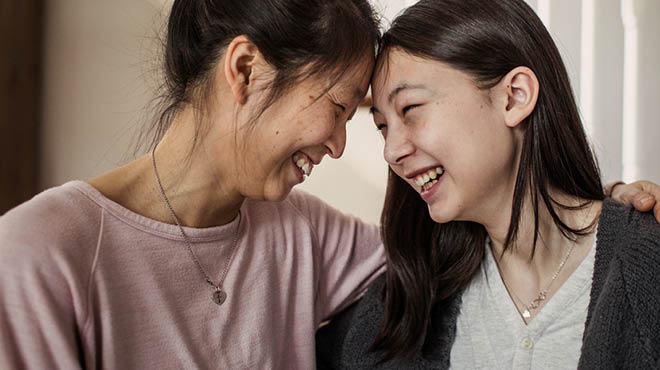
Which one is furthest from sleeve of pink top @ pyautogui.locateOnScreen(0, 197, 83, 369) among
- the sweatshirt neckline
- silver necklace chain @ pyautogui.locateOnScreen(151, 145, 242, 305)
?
silver necklace chain @ pyautogui.locateOnScreen(151, 145, 242, 305)

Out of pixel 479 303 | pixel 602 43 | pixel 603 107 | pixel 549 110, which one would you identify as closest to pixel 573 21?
pixel 602 43

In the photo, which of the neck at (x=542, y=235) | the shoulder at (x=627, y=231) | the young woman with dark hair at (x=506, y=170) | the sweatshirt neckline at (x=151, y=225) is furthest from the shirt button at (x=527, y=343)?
the sweatshirt neckline at (x=151, y=225)

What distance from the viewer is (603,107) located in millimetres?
1749

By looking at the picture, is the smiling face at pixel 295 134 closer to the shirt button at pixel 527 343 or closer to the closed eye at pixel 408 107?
the closed eye at pixel 408 107

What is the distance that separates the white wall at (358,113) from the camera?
1738 mm

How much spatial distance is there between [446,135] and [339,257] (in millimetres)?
405

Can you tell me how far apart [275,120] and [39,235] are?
0.40 metres

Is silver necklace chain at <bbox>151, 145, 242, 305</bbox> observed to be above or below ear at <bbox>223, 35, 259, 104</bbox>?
below

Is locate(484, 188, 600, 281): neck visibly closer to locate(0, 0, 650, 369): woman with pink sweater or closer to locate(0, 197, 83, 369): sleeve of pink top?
locate(0, 0, 650, 369): woman with pink sweater

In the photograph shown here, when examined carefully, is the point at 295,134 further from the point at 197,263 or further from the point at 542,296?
the point at 542,296

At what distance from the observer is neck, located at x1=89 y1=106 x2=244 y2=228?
1106mm

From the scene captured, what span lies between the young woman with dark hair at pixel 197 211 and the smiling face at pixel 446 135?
7 centimetres

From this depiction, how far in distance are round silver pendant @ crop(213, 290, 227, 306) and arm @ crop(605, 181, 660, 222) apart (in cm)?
73

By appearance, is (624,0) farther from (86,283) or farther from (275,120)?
(86,283)
